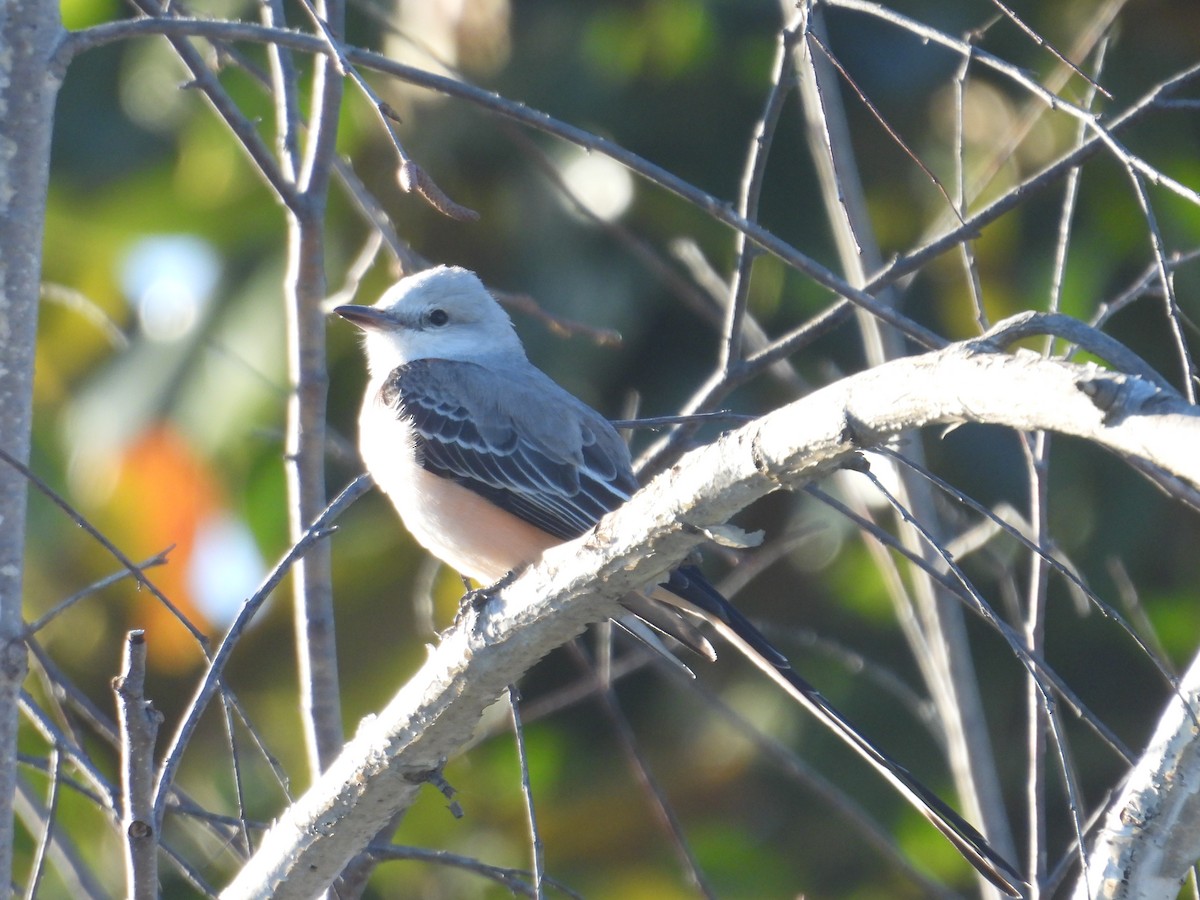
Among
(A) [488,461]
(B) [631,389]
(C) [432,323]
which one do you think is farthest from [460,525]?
(B) [631,389]

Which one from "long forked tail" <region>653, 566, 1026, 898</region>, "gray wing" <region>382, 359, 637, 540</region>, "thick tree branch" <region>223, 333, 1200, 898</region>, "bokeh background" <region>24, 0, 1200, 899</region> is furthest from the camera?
"bokeh background" <region>24, 0, 1200, 899</region>

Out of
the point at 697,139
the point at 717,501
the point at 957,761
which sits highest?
the point at 697,139

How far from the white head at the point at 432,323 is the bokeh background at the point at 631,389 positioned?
1.79 meters

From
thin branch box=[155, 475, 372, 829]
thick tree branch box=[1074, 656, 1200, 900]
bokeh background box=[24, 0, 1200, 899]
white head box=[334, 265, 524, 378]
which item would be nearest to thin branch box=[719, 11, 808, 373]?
thin branch box=[155, 475, 372, 829]

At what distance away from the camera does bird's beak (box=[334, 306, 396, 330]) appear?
4.21 meters

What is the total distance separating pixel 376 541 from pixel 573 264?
1660 millimetres

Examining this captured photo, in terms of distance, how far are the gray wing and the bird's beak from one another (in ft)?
0.66

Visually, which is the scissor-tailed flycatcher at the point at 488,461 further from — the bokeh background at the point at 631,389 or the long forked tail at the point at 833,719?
the bokeh background at the point at 631,389

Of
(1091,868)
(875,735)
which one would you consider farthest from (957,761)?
(875,735)

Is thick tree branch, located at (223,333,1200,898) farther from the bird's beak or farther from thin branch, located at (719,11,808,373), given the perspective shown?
the bird's beak

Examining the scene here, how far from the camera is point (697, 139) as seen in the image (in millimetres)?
6941

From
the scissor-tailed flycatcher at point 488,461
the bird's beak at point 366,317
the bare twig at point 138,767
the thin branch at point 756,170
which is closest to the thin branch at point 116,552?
the bare twig at point 138,767

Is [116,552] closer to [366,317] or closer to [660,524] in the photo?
[660,524]

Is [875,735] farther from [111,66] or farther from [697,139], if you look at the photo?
[111,66]
